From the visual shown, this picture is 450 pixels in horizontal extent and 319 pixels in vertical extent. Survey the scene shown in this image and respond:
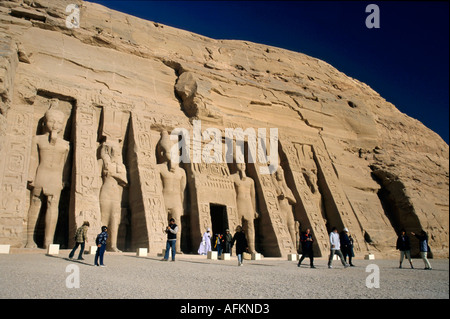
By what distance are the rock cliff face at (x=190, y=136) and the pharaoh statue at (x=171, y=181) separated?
88 millimetres

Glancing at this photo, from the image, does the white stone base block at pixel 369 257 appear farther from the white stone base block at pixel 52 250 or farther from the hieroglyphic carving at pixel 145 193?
the white stone base block at pixel 52 250

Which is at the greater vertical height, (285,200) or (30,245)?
(285,200)

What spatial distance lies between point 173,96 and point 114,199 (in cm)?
553

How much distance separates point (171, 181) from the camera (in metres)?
13.1

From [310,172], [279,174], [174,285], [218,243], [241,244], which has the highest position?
[310,172]

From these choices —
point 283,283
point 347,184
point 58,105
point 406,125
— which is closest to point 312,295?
Answer: point 283,283

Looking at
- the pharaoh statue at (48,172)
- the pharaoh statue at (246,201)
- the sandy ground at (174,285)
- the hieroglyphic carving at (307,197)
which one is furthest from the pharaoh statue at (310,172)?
the sandy ground at (174,285)

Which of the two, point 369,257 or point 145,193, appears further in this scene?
point 369,257

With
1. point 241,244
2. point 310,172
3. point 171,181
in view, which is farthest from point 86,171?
point 310,172

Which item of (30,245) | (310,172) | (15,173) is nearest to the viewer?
(15,173)

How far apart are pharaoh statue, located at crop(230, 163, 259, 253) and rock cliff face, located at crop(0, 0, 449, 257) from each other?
0.40 feet

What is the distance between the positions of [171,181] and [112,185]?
2.04 meters

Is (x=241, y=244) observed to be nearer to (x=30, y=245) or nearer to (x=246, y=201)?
(x=246, y=201)
